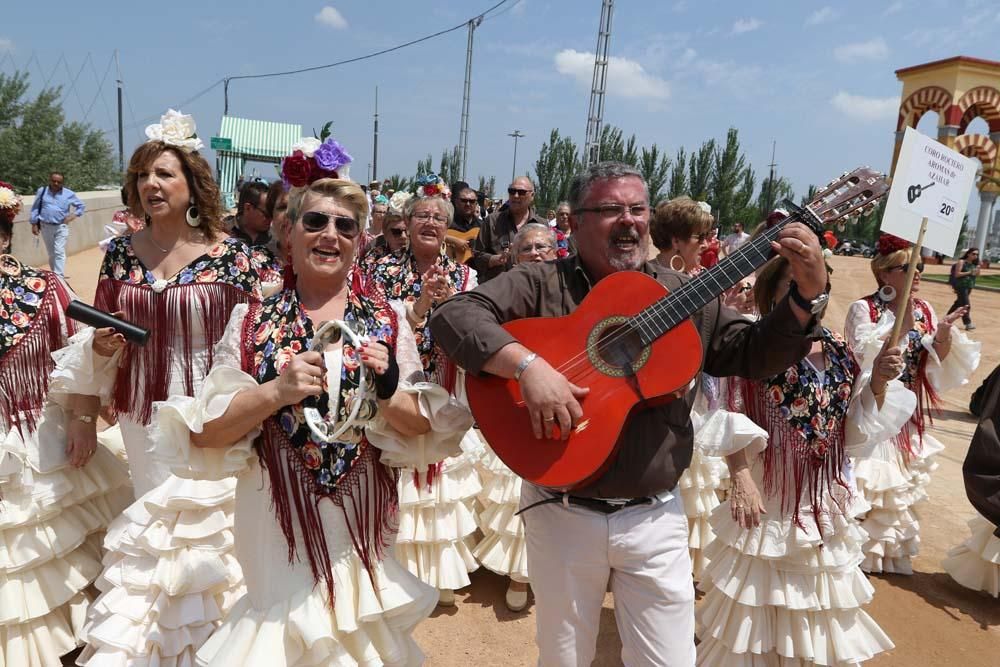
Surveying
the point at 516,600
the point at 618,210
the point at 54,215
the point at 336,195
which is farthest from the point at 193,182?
the point at 54,215

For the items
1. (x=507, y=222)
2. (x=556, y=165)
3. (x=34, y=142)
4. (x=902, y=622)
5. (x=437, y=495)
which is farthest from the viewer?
(x=556, y=165)

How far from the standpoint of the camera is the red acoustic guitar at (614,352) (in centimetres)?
214

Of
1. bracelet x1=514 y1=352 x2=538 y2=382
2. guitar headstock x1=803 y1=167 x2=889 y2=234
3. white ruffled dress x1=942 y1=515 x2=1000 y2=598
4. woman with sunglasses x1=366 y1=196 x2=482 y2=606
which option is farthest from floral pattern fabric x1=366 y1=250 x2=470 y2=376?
white ruffled dress x1=942 y1=515 x2=1000 y2=598

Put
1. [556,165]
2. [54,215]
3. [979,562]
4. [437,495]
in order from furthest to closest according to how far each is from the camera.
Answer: [556,165], [54,215], [979,562], [437,495]

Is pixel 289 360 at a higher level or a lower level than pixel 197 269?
lower

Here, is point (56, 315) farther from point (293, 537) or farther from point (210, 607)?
point (293, 537)

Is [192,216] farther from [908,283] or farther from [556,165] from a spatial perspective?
[556,165]

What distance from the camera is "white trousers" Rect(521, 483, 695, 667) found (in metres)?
2.26

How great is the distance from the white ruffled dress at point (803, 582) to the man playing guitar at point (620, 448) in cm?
98

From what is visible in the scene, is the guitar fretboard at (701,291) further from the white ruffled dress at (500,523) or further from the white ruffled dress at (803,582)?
the white ruffled dress at (500,523)

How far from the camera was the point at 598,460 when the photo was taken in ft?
6.87

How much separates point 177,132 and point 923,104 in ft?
118

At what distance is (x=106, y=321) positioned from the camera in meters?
2.23

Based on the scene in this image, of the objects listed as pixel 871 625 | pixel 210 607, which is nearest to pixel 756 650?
pixel 871 625
